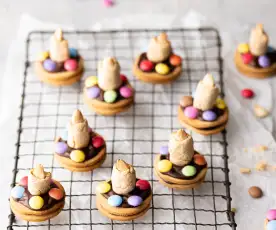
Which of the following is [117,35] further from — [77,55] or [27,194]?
[27,194]

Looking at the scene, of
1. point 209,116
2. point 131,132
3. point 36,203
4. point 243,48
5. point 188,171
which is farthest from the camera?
point 243,48

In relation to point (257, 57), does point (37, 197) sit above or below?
below

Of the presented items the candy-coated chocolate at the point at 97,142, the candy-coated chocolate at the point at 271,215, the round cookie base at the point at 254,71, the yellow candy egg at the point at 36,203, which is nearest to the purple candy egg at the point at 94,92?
the candy-coated chocolate at the point at 97,142

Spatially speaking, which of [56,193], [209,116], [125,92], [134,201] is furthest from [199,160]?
[56,193]

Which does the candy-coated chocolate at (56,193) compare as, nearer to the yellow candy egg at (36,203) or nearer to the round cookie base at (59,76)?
the yellow candy egg at (36,203)

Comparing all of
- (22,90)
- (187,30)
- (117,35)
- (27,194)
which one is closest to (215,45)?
(187,30)

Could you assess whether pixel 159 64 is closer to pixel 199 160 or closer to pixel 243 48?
pixel 243 48

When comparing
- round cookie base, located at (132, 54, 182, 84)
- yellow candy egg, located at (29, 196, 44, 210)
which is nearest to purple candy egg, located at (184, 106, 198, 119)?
round cookie base, located at (132, 54, 182, 84)

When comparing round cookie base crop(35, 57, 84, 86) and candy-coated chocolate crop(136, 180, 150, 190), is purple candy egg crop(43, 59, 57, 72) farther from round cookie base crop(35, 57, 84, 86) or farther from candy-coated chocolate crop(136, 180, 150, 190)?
candy-coated chocolate crop(136, 180, 150, 190)
